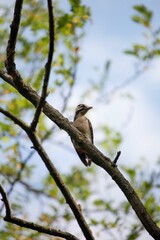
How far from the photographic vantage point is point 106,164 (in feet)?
13.3

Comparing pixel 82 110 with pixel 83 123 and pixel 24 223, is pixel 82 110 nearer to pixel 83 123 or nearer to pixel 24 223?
pixel 83 123

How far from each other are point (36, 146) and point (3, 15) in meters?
7.44

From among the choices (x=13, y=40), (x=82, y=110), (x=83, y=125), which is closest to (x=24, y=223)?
(x=13, y=40)

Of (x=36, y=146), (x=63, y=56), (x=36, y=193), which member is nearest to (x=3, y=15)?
(x=63, y=56)

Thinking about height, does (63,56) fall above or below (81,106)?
above

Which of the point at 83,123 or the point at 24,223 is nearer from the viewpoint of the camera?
the point at 24,223

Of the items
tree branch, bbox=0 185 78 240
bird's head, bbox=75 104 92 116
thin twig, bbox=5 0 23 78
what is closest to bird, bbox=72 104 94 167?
bird's head, bbox=75 104 92 116

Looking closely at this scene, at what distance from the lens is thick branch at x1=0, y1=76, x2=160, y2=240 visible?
3727 mm

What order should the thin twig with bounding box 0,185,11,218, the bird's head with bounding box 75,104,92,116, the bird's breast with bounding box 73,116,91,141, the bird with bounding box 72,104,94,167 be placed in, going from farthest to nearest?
the bird's head with bounding box 75,104,92,116 < the bird's breast with bounding box 73,116,91,141 < the bird with bounding box 72,104,94,167 < the thin twig with bounding box 0,185,11,218

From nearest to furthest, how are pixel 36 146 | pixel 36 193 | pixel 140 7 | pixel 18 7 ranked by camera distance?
pixel 36 146
pixel 18 7
pixel 140 7
pixel 36 193

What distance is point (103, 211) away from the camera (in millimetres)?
9297

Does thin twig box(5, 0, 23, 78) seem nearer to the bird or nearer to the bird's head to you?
the bird

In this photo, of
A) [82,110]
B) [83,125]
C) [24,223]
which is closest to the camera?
[24,223]

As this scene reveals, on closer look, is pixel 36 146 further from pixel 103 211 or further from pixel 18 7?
pixel 103 211
